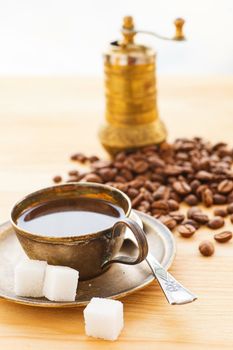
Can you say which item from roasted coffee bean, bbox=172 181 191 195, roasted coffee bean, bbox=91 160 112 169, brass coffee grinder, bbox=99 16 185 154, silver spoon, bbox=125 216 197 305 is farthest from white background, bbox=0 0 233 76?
silver spoon, bbox=125 216 197 305

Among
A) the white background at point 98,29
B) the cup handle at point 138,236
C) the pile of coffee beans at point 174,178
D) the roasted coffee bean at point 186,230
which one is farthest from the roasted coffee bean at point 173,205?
the white background at point 98,29

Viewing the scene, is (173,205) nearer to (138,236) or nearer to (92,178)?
(92,178)

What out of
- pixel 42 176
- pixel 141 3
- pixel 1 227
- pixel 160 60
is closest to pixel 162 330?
pixel 1 227

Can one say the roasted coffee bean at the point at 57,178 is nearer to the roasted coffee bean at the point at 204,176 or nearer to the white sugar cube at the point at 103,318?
the roasted coffee bean at the point at 204,176

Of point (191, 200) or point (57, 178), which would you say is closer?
point (191, 200)

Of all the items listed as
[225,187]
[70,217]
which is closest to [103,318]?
[70,217]

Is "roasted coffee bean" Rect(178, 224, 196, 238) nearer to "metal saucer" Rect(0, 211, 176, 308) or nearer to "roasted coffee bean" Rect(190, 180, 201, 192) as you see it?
"metal saucer" Rect(0, 211, 176, 308)
